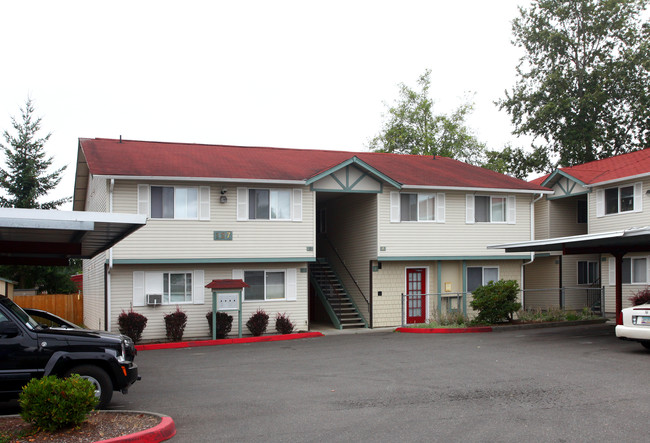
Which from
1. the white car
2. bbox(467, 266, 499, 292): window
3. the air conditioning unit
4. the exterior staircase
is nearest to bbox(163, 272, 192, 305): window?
the air conditioning unit

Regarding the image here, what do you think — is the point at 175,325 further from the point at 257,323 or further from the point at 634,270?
the point at 634,270

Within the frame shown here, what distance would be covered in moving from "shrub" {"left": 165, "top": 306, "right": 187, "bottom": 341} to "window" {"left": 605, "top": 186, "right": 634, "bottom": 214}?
1749 centimetres

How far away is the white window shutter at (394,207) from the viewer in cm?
2473

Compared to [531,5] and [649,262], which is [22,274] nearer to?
[649,262]

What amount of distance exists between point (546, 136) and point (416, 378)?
109 ft

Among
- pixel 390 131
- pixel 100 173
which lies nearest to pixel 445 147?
pixel 390 131

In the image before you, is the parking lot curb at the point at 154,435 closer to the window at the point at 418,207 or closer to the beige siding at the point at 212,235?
the beige siding at the point at 212,235

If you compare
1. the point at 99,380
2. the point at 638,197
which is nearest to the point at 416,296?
the point at 638,197

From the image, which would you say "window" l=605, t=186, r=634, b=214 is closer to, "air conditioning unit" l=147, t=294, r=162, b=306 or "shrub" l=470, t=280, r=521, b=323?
"shrub" l=470, t=280, r=521, b=323

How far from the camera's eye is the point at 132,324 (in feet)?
67.2

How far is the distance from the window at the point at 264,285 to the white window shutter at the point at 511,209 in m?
9.70

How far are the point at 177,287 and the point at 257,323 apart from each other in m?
2.97

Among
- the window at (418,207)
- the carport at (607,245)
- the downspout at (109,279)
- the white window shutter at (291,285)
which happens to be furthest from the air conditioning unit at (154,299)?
the carport at (607,245)

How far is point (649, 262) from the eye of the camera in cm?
2564
